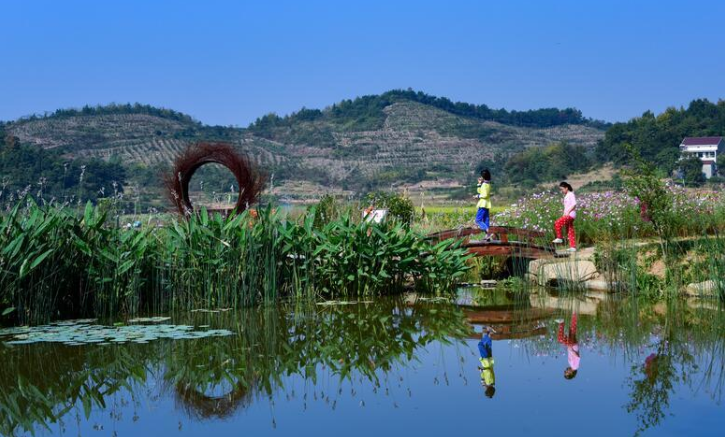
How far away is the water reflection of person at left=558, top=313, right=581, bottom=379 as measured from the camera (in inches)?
262

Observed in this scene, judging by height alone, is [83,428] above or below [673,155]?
below

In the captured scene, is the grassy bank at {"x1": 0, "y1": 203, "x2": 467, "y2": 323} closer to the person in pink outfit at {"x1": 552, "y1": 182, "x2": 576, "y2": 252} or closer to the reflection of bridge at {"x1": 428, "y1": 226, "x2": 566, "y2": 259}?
the reflection of bridge at {"x1": 428, "y1": 226, "x2": 566, "y2": 259}

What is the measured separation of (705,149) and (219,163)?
206ft

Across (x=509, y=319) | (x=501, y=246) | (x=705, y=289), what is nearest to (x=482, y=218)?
(x=501, y=246)

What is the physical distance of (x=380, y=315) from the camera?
9422 millimetres

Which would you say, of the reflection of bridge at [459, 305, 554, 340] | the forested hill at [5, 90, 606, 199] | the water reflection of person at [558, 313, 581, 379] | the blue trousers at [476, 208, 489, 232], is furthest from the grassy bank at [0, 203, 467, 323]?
the forested hill at [5, 90, 606, 199]

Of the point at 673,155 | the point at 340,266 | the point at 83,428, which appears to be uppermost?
the point at 673,155

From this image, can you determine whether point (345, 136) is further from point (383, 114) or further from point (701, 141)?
point (701, 141)

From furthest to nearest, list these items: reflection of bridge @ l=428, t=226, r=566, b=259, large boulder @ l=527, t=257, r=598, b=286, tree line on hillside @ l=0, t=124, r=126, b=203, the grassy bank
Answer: tree line on hillside @ l=0, t=124, r=126, b=203 → reflection of bridge @ l=428, t=226, r=566, b=259 → large boulder @ l=527, t=257, r=598, b=286 → the grassy bank

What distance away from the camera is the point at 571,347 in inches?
297

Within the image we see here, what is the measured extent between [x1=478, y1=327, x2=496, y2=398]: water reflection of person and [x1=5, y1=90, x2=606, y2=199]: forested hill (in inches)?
2379

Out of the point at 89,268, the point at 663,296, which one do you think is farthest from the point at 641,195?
the point at 89,268

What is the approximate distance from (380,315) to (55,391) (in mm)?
3939

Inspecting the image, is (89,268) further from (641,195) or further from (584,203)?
(584,203)
